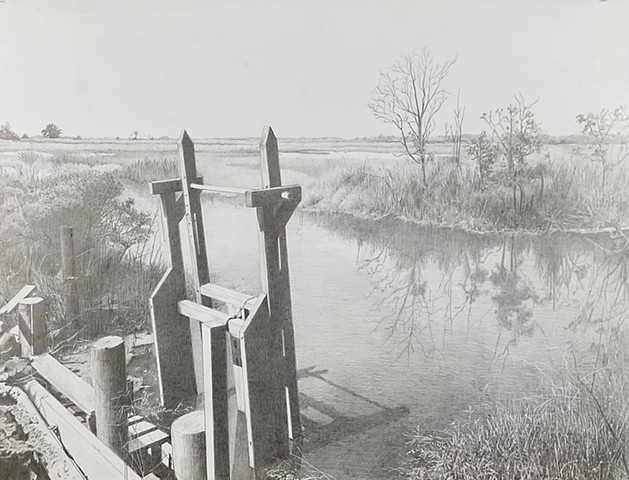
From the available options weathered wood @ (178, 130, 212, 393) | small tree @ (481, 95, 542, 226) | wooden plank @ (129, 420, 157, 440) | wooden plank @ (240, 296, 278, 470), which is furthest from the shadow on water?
small tree @ (481, 95, 542, 226)

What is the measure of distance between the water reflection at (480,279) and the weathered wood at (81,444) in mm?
1047

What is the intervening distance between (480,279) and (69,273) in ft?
Answer: 5.12

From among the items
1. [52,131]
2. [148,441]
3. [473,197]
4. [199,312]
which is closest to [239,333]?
[199,312]

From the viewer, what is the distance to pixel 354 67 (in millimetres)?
1727

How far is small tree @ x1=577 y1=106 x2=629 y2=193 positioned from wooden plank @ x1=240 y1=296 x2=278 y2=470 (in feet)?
3.74

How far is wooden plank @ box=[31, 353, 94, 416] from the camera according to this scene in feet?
6.64

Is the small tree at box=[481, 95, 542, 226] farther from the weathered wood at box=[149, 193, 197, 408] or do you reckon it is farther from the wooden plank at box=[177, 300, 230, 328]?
the weathered wood at box=[149, 193, 197, 408]

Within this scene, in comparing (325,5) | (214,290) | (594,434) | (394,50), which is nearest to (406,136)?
(394,50)

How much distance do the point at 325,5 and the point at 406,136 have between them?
0.50m

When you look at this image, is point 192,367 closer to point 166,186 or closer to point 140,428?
point 140,428

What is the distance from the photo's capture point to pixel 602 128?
1626 millimetres

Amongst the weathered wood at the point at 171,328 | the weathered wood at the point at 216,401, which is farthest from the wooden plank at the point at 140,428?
the weathered wood at the point at 216,401

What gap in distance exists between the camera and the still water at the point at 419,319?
166 cm

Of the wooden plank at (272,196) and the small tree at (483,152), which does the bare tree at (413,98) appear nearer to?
the small tree at (483,152)
